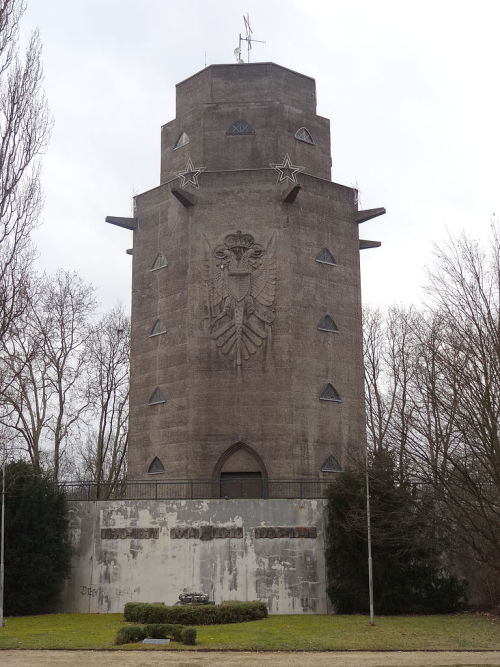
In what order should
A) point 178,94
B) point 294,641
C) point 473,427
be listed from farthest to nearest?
point 178,94 < point 473,427 < point 294,641

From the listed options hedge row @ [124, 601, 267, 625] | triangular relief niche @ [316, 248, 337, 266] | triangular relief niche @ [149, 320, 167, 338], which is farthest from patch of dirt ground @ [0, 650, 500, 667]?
triangular relief niche @ [316, 248, 337, 266]

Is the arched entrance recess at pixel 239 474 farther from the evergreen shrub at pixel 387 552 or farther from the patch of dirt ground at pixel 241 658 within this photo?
the patch of dirt ground at pixel 241 658

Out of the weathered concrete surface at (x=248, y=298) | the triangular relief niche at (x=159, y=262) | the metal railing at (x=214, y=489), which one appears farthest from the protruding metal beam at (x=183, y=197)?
the metal railing at (x=214, y=489)

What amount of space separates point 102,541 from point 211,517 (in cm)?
393

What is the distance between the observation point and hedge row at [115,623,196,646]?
19.9 metres

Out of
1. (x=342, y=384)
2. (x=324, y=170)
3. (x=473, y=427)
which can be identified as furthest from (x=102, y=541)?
(x=324, y=170)

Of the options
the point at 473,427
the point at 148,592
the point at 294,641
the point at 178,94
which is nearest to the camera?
the point at 294,641

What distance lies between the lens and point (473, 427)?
2512 centimetres

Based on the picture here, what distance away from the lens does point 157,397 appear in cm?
3278

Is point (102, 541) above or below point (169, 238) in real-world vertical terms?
below

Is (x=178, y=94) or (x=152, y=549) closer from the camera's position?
(x=152, y=549)

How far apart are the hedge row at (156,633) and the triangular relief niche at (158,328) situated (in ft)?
46.6

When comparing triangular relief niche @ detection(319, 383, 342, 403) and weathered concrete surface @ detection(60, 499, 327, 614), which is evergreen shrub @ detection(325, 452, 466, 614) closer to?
weathered concrete surface @ detection(60, 499, 327, 614)

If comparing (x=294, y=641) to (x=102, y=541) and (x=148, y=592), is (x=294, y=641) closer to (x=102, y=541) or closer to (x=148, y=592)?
(x=148, y=592)
